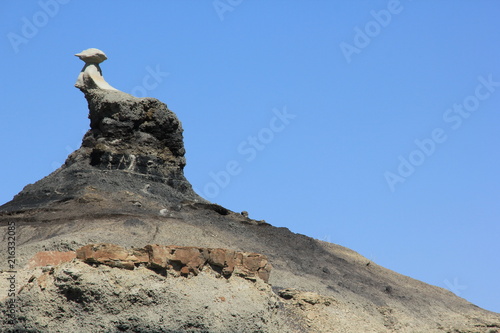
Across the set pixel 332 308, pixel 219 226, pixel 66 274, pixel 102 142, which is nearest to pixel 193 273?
pixel 66 274

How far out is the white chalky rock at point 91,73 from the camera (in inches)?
1391

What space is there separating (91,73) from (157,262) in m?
16.6

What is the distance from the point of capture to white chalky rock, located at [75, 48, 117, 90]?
1391 inches

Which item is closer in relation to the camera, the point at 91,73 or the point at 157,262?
the point at 157,262

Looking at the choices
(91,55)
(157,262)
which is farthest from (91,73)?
(157,262)

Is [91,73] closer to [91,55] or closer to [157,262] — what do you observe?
[91,55]

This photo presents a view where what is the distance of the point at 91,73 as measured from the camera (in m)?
35.4

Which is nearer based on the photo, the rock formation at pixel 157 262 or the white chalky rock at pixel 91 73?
the rock formation at pixel 157 262

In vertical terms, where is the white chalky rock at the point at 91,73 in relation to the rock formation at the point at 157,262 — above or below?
above

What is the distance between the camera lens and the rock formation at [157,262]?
19391mm

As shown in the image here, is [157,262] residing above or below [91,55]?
below

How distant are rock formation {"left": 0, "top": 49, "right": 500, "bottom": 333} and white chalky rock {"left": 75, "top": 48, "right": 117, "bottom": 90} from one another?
46mm

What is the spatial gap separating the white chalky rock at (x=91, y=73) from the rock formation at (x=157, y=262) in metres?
0.05

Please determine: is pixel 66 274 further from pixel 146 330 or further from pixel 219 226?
pixel 219 226
